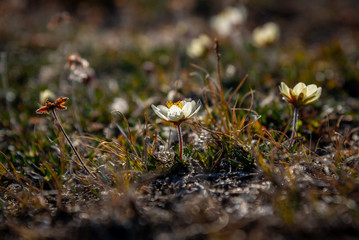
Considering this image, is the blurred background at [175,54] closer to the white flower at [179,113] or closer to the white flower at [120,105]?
the white flower at [120,105]

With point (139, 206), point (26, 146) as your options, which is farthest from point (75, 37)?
point (139, 206)

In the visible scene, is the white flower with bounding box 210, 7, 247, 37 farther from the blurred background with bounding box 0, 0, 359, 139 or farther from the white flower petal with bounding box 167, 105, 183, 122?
the white flower petal with bounding box 167, 105, 183, 122

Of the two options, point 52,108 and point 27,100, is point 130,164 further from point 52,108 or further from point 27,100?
point 27,100

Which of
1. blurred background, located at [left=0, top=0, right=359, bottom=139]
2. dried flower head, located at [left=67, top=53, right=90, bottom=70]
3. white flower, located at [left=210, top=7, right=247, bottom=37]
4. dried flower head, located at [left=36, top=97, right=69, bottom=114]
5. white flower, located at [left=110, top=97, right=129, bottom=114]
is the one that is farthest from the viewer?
white flower, located at [left=210, top=7, right=247, bottom=37]

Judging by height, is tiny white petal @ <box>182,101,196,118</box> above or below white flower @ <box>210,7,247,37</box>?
below

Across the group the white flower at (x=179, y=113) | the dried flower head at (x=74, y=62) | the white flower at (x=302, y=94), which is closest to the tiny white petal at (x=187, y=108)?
the white flower at (x=179, y=113)

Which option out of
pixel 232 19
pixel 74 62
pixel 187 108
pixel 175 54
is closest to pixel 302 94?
pixel 187 108

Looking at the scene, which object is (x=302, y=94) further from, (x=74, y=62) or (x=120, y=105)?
(x=120, y=105)

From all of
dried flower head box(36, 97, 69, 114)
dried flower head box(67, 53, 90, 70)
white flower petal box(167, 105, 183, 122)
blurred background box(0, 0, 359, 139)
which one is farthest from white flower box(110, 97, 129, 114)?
white flower petal box(167, 105, 183, 122)

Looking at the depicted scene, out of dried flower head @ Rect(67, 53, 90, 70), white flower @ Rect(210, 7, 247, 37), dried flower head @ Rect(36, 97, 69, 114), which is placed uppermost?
white flower @ Rect(210, 7, 247, 37)
